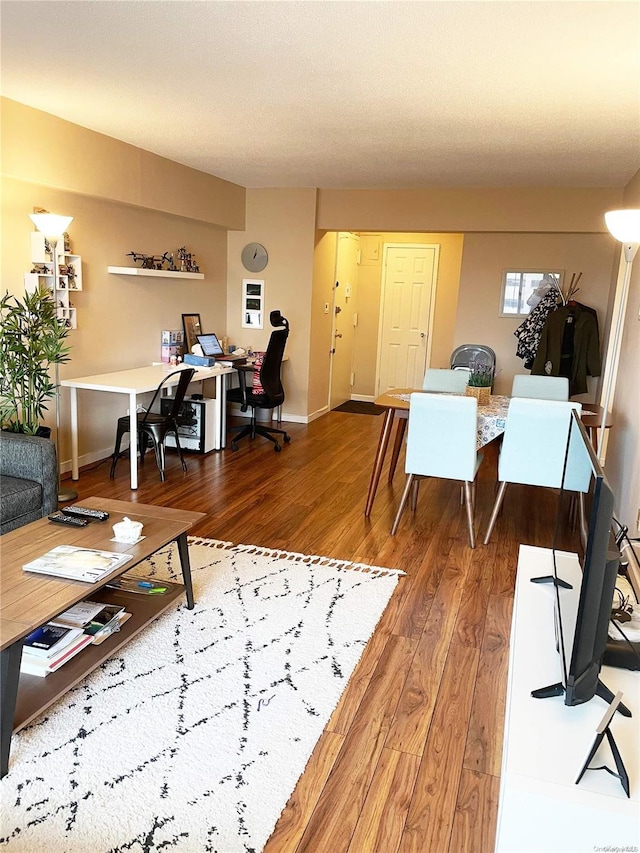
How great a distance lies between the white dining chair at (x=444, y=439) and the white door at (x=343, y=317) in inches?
158

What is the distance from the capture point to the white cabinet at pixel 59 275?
4.17 meters

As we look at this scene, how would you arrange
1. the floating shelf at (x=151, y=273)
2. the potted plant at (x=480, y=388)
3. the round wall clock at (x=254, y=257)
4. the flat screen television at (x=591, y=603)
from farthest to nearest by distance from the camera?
the round wall clock at (x=254, y=257) < the floating shelf at (x=151, y=273) < the potted plant at (x=480, y=388) < the flat screen television at (x=591, y=603)

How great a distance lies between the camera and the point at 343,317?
796 cm

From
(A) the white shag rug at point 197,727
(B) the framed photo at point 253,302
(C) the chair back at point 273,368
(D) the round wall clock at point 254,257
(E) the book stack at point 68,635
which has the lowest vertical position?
(A) the white shag rug at point 197,727

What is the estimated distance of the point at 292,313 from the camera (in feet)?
22.2

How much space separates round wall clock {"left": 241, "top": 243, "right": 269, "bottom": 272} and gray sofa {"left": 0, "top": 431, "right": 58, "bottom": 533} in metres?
4.04

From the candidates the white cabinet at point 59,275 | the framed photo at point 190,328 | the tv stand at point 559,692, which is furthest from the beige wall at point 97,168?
the tv stand at point 559,692

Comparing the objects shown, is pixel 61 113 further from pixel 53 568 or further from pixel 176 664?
pixel 176 664

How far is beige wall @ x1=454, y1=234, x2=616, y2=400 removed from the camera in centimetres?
619

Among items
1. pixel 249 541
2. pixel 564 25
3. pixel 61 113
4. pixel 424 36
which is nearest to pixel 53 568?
pixel 249 541

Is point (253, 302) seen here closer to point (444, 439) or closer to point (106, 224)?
point (106, 224)

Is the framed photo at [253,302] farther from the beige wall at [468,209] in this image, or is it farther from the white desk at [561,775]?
the white desk at [561,775]

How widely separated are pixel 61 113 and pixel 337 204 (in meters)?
3.12

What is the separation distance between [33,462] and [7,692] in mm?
1663
